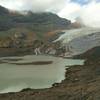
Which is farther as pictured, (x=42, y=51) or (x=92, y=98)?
(x=42, y=51)

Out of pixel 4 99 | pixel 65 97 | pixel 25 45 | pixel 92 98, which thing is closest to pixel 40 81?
pixel 4 99

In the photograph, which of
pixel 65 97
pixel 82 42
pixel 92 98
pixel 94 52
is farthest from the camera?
pixel 82 42

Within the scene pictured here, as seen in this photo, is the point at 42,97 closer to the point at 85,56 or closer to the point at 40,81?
the point at 40,81

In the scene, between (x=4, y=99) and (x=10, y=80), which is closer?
(x=4, y=99)

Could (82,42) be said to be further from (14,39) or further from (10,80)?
(10,80)

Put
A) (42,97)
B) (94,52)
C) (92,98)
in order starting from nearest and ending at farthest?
(92,98) < (42,97) < (94,52)

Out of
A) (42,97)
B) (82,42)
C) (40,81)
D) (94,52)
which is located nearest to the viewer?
(42,97)

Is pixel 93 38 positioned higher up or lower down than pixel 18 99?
higher up

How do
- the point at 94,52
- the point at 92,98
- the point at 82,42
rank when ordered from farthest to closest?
the point at 82,42 < the point at 94,52 < the point at 92,98

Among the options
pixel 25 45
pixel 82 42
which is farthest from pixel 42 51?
pixel 25 45
